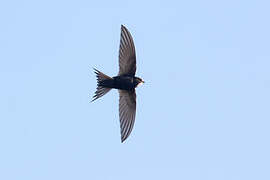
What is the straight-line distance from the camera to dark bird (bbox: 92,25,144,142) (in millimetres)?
11547

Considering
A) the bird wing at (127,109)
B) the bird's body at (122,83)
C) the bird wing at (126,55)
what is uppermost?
the bird wing at (126,55)

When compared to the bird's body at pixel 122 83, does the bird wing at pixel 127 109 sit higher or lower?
lower

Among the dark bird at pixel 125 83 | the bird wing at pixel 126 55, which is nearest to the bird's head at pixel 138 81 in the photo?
the dark bird at pixel 125 83

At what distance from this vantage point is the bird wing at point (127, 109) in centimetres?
1189

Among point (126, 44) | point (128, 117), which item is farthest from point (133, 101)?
point (126, 44)

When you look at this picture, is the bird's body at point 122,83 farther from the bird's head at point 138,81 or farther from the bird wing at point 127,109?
the bird wing at point 127,109

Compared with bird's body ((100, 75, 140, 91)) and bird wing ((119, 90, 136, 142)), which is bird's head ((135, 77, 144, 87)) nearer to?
bird's body ((100, 75, 140, 91))

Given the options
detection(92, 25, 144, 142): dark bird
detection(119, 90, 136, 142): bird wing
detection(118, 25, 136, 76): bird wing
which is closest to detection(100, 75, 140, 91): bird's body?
detection(92, 25, 144, 142): dark bird

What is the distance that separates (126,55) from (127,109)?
3.57ft

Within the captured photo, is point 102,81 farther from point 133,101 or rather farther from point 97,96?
point 133,101

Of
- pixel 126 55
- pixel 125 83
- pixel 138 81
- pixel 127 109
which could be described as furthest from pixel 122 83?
pixel 127 109

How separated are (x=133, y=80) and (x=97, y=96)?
2.82 feet

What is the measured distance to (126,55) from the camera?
1180 centimetres

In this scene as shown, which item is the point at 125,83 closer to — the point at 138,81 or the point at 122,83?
the point at 122,83
